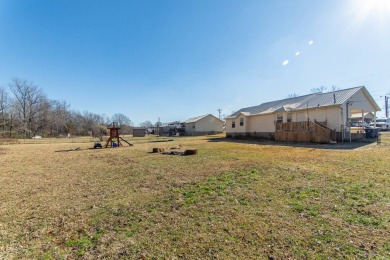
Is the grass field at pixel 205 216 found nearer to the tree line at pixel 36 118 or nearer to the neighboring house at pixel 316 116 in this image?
the neighboring house at pixel 316 116


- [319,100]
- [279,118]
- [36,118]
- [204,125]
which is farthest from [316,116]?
[36,118]

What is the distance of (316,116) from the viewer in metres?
17.7

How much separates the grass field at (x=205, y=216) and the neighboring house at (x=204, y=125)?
1380 inches

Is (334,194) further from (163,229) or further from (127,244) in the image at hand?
(127,244)

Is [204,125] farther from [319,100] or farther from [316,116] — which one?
[316,116]

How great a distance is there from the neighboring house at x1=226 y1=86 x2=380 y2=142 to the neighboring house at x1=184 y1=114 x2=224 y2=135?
19.4 meters

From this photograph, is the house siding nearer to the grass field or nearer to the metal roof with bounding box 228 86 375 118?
the metal roof with bounding box 228 86 375 118

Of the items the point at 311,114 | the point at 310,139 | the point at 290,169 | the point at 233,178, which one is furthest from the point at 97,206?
the point at 311,114

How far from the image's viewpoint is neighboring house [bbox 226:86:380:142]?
16.1 m

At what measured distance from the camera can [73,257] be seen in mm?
2871

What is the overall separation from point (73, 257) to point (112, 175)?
4730mm

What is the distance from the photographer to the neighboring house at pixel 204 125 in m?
41.8

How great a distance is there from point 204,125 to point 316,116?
2615 centimetres

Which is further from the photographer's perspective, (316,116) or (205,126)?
(205,126)
